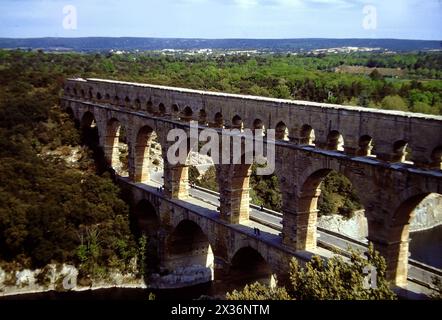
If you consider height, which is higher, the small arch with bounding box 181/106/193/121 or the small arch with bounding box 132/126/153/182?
the small arch with bounding box 181/106/193/121

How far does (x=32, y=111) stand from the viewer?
137ft

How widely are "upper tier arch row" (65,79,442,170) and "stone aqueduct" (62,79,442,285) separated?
31mm

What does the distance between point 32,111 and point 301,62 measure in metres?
80.6

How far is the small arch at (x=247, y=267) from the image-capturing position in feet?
Result: 78.8

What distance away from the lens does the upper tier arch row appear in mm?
16141

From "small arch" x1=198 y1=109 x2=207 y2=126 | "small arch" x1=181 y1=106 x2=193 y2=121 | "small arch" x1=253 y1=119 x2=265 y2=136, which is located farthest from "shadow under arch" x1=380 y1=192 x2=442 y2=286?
"small arch" x1=181 y1=106 x2=193 y2=121

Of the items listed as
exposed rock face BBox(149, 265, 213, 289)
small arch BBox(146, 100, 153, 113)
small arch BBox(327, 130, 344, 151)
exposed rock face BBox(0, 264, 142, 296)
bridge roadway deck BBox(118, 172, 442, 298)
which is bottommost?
exposed rock face BBox(149, 265, 213, 289)

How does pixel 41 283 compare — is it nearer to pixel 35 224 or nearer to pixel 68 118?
pixel 35 224

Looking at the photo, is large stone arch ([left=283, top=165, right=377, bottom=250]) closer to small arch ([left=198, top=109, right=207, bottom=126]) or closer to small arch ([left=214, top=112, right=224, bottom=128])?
small arch ([left=214, top=112, right=224, bottom=128])

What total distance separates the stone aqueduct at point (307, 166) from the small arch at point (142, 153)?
119 cm

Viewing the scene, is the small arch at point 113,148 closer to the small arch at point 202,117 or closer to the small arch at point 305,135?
the small arch at point 202,117

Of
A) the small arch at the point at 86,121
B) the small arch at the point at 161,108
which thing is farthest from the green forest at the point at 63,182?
the small arch at the point at 161,108

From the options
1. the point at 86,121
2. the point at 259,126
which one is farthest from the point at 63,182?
the point at 259,126
